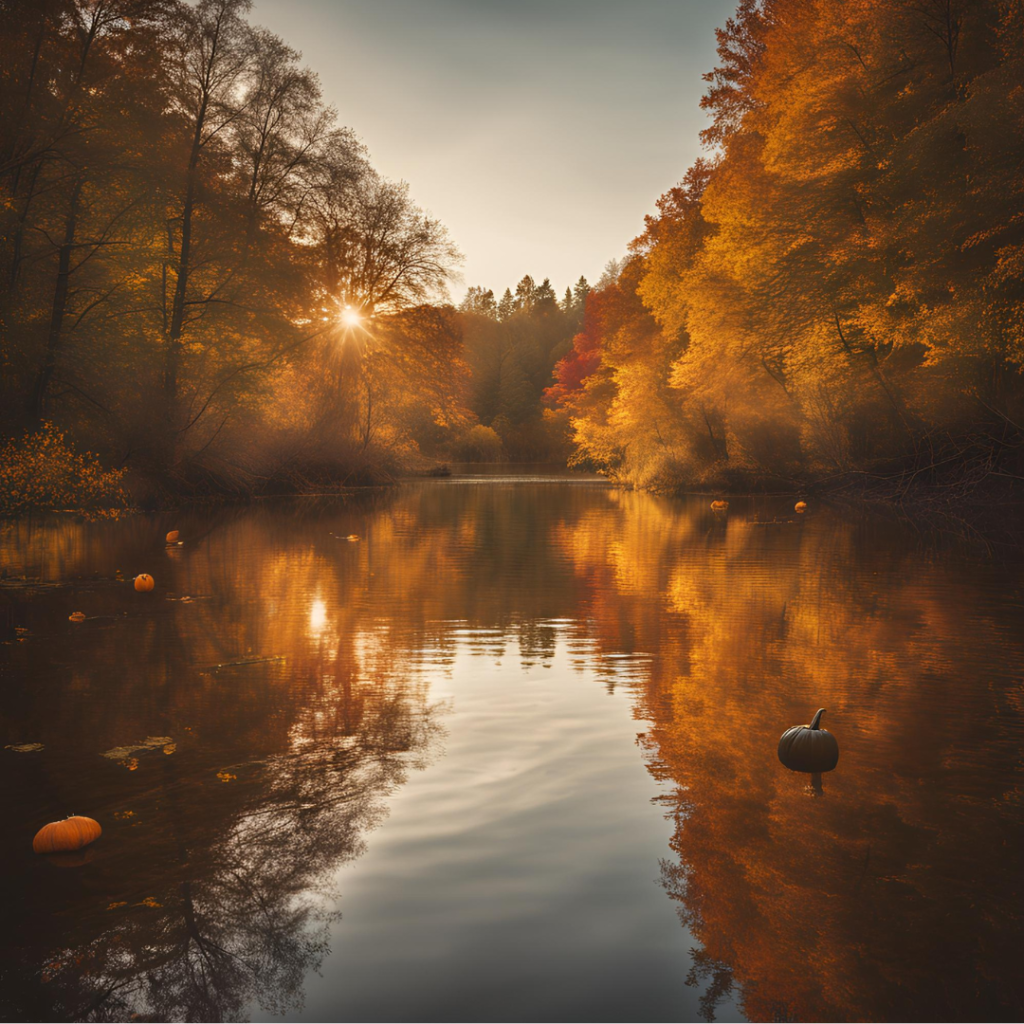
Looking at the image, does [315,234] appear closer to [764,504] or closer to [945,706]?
[764,504]

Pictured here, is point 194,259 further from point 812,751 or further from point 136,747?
point 812,751

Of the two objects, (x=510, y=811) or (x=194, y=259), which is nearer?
(x=510, y=811)

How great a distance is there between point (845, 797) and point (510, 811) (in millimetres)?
1831

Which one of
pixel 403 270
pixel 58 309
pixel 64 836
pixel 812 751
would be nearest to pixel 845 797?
pixel 812 751

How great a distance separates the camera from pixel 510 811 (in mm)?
4812

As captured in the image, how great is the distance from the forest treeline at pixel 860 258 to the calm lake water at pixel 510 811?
37.5ft

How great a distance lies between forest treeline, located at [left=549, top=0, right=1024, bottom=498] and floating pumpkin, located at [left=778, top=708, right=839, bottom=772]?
49.0 feet

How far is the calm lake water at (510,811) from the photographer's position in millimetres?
3365

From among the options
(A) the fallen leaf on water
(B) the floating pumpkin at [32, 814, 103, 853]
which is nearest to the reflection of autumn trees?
(B) the floating pumpkin at [32, 814, 103, 853]

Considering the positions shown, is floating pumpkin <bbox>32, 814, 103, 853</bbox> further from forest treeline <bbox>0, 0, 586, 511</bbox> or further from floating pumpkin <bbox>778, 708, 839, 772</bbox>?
forest treeline <bbox>0, 0, 586, 511</bbox>

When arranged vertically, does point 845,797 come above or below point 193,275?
below

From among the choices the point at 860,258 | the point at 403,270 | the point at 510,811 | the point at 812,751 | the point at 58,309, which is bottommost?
the point at 510,811

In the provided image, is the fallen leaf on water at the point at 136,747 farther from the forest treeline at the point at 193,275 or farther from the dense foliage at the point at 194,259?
the dense foliage at the point at 194,259

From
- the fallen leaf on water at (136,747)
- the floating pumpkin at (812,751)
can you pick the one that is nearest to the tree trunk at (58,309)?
the fallen leaf on water at (136,747)
